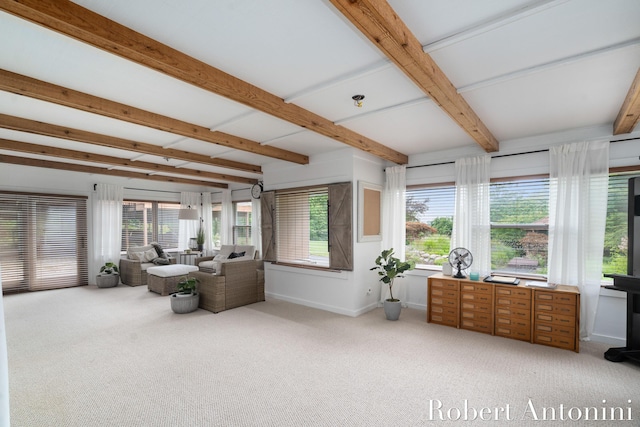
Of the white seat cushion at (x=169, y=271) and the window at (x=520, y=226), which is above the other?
the window at (x=520, y=226)

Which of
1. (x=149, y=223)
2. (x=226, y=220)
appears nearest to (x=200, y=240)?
(x=226, y=220)

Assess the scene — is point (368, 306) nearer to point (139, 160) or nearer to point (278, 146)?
point (278, 146)

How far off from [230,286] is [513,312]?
3994 mm

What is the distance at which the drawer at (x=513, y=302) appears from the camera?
12.0ft

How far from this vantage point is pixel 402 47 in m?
1.88

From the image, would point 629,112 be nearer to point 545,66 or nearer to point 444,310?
point 545,66

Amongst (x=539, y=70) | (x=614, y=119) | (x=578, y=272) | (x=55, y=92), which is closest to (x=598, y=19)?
(x=539, y=70)

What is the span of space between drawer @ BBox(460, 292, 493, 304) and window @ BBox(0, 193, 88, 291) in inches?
303

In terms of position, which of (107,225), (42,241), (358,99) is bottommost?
(42,241)

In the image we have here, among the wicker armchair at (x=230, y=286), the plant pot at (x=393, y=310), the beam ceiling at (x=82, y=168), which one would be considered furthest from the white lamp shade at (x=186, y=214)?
the plant pot at (x=393, y=310)

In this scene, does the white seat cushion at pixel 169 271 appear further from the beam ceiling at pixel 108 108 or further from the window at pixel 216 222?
the beam ceiling at pixel 108 108

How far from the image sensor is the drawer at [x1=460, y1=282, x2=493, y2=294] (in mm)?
3927

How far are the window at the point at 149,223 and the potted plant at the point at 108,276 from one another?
104cm

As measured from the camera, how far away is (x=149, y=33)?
6.35 ft
